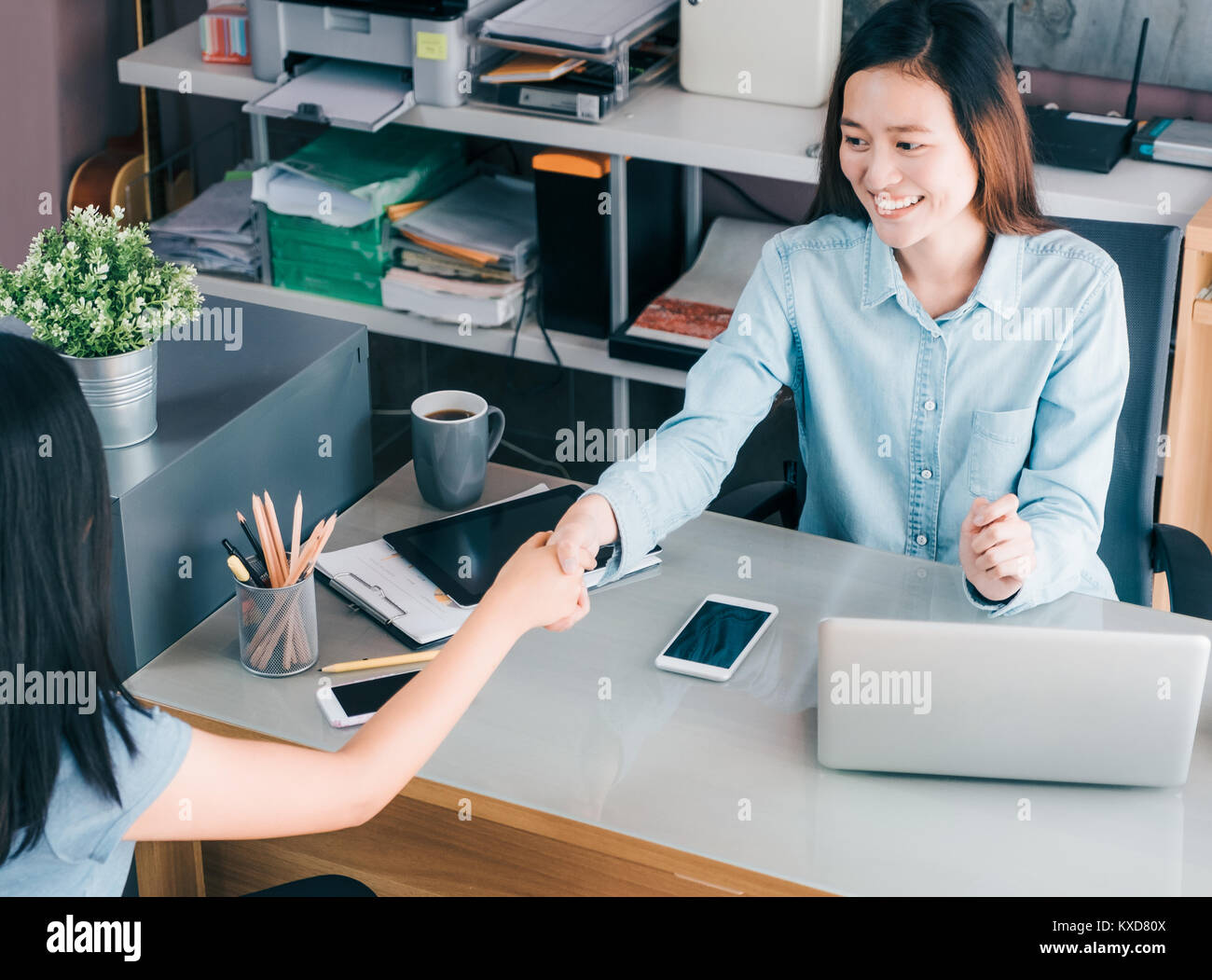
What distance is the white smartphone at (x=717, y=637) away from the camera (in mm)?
1378

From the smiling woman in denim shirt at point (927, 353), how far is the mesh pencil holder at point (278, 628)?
25cm

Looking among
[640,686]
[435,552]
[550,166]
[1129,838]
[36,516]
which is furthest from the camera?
[550,166]

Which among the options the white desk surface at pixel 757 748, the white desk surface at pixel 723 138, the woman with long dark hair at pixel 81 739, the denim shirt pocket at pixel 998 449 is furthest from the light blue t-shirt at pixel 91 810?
the white desk surface at pixel 723 138

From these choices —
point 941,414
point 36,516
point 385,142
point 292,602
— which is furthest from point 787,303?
point 385,142

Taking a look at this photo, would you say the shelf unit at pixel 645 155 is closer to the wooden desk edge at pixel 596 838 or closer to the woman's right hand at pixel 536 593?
the woman's right hand at pixel 536 593

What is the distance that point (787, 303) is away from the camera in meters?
1.70

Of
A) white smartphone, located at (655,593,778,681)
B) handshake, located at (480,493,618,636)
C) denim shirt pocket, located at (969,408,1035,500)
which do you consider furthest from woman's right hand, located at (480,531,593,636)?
denim shirt pocket, located at (969,408,1035,500)

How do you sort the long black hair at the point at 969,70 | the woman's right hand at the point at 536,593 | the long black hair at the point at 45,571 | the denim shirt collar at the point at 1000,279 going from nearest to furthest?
the long black hair at the point at 45,571
the woman's right hand at the point at 536,593
the long black hair at the point at 969,70
the denim shirt collar at the point at 1000,279

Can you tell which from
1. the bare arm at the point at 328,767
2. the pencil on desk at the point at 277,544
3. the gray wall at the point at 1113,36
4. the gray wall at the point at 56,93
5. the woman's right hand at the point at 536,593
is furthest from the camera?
the gray wall at the point at 56,93

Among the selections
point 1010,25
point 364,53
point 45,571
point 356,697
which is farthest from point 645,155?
point 45,571

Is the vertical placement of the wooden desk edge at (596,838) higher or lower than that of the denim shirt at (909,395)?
lower

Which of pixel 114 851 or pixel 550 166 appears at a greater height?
pixel 550 166
